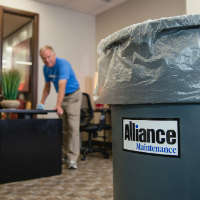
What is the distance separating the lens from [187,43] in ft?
2.49

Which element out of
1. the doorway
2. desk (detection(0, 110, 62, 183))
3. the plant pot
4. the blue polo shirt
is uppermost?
the doorway

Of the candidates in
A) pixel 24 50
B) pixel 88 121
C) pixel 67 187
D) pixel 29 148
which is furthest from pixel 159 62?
pixel 24 50

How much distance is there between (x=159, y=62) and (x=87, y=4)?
11.5 feet

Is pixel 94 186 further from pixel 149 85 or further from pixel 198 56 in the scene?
pixel 198 56

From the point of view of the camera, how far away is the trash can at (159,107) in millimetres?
738

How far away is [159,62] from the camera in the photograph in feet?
2.57

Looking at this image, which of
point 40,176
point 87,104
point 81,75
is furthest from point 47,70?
point 81,75

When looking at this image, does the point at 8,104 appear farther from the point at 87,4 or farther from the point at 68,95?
the point at 87,4

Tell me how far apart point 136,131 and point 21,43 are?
3.87 meters

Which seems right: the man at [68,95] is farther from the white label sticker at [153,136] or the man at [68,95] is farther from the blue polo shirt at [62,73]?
the white label sticker at [153,136]

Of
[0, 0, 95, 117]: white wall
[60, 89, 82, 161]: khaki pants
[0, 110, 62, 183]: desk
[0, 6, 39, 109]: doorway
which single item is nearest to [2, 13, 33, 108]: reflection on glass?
[0, 6, 39, 109]: doorway

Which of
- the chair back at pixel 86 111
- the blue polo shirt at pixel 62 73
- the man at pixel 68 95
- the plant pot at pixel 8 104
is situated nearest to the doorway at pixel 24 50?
the chair back at pixel 86 111

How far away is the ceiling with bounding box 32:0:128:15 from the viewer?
12.7 feet

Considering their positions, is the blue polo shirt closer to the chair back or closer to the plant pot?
the plant pot
